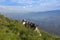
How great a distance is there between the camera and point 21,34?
189ft

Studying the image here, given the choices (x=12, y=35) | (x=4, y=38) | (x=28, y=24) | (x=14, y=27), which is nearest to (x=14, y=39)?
(x=12, y=35)

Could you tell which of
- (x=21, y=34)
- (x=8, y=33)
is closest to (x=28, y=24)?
(x=21, y=34)

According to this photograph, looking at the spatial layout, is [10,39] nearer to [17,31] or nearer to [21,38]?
[21,38]

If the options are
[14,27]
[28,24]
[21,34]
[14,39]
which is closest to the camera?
[14,39]

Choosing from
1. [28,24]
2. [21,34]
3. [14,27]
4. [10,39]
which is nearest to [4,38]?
[10,39]

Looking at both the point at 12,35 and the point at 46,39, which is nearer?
the point at 12,35

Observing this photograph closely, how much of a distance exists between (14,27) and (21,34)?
6.07 metres

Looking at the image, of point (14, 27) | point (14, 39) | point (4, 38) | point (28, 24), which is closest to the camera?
point (4, 38)

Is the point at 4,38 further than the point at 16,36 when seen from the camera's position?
No

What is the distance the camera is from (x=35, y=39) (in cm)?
5444

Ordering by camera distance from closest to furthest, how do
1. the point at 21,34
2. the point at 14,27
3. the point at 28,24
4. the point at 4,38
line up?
the point at 4,38 < the point at 21,34 < the point at 14,27 < the point at 28,24

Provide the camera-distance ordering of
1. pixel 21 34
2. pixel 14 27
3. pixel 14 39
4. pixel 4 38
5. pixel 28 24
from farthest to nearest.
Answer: pixel 28 24 → pixel 14 27 → pixel 21 34 → pixel 14 39 → pixel 4 38

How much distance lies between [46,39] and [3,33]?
1534cm

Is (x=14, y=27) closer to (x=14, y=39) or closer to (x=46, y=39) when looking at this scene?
(x=46, y=39)
